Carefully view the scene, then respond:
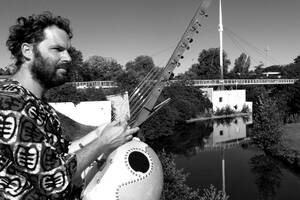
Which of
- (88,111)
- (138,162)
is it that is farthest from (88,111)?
(138,162)

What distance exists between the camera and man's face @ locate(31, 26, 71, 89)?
1849 millimetres

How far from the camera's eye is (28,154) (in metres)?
1.52

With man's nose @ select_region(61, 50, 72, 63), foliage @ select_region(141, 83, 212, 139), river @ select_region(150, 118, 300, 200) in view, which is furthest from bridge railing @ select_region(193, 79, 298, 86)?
man's nose @ select_region(61, 50, 72, 63)

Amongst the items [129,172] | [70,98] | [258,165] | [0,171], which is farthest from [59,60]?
[258,165]

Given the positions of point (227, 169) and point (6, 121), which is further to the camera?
point (227, 169)

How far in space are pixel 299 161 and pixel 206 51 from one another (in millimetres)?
64889

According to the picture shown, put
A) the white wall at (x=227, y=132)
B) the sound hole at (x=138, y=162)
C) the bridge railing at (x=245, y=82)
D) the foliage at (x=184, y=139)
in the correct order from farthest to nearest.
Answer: the bridge railing at (x=245, y=82) → the white wall at (x=227, y=132) → the foliage at (x=184, y=139) → the sound hole at (x=138, y=162)

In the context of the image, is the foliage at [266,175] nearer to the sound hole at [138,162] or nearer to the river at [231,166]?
the river at [231,166]

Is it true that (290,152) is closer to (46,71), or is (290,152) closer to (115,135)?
(115,135)

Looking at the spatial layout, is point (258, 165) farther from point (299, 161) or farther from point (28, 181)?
point (28, 181)

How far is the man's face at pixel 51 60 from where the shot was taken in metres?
1.85

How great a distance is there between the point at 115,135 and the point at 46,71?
641 millimetres

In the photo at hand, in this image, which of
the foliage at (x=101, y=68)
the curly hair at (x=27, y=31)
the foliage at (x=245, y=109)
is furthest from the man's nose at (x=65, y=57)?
the foliage at (x=245, y=109)

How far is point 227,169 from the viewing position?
71.7ft
